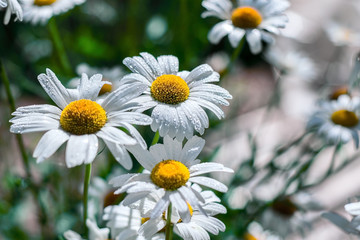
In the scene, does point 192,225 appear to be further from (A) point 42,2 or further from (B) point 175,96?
(A) point 42,2

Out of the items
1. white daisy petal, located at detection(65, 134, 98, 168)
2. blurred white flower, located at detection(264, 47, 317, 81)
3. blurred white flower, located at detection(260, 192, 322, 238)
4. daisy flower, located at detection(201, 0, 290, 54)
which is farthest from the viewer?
blurred white flower, located at detection(264, 47, 317, 81)

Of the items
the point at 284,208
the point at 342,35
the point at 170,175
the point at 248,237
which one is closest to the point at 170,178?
the point at 170,175

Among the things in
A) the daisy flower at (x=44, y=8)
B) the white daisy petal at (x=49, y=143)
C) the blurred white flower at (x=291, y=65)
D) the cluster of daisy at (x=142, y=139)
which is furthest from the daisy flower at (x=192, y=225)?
the blurred white flower at (x=291, y=65)

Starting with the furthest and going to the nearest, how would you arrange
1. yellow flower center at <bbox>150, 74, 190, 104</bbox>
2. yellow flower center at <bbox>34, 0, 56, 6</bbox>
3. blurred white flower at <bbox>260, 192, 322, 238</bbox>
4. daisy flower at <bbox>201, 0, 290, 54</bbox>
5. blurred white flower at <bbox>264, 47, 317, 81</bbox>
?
blurred white flower at <bbox>264, 47, 317, 81</bbox>, blurred white flower at <bbox>260, 192, 322, 238</bbox>, yellow flower center at <bbox>34, 0, 56, 6</bbox>, daisy flower at <bbox>201, 0, 290, 54</bbox>, yellow flower center at <bbox>150, 74, 190, 104</bbox>

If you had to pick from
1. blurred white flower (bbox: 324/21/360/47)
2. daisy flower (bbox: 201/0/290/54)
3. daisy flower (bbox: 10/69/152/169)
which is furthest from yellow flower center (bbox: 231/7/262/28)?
blurred white flower (bbox: 324/21/360/47)

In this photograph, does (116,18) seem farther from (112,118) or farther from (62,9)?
(112,118)

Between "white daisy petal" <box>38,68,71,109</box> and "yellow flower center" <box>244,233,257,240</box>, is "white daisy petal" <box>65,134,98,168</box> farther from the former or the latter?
"yellow flower center" <box>244,233,257,240</box>

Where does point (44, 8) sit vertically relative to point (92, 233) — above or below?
above
